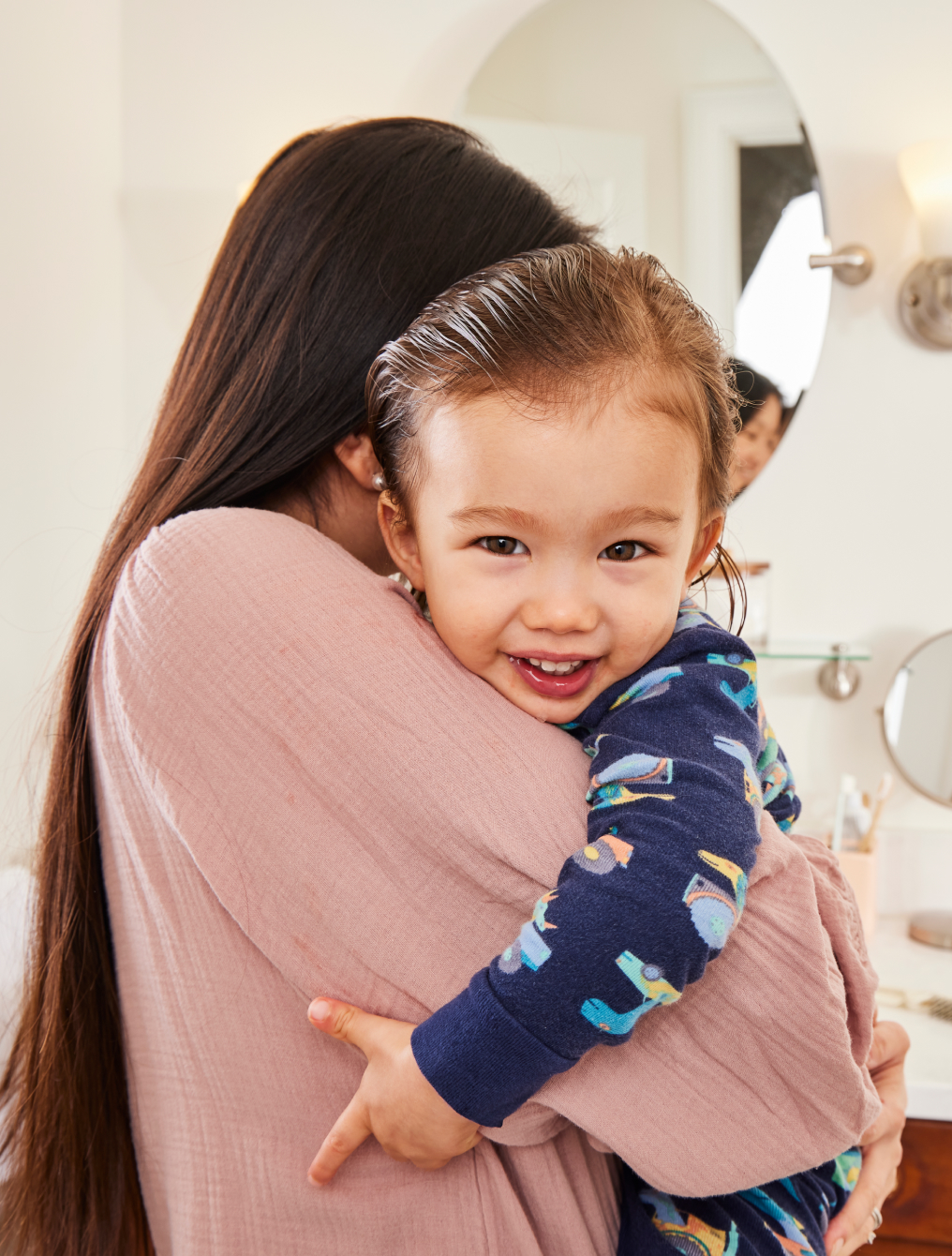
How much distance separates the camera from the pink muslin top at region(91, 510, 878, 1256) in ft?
2.04

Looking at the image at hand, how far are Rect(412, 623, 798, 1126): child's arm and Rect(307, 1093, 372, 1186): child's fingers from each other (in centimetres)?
8

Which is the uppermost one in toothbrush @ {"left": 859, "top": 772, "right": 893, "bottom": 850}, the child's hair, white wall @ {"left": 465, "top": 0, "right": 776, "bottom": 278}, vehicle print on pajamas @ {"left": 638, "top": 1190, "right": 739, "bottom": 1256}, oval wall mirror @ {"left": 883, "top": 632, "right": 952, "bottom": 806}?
white wall @ {"left": 465, "top": 0, "right": 776, "bottom": 278}

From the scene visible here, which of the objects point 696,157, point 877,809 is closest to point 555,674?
point 877,809

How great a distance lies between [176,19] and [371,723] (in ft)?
5.97

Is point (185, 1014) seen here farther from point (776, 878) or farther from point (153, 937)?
point (776, 878)

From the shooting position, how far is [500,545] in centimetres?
70

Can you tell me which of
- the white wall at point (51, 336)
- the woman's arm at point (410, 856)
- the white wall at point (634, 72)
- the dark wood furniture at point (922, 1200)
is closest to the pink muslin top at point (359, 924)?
the woman's arm at point (410, 856)

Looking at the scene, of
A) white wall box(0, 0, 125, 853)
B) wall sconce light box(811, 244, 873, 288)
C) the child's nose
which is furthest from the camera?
wall sconce light box(811, 244, 873, 288)

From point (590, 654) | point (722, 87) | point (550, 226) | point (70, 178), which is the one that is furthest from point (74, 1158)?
point (722, 87)

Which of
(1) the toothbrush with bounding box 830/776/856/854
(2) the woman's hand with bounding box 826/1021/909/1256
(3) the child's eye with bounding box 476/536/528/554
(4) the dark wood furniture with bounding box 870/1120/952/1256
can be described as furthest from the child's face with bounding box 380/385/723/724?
(1) the toothbrush with bounding box 830/776/856/854

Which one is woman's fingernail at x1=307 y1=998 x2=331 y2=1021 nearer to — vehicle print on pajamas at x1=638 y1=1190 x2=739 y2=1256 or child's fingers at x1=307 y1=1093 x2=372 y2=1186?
child's fingers at x1=307 y1=1093 x2=372 y2=1186

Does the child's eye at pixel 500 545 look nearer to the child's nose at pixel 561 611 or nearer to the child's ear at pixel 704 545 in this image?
the child's nose at pixel 561 611

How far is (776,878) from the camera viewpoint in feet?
2.15

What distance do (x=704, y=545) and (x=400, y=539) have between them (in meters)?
0.25
